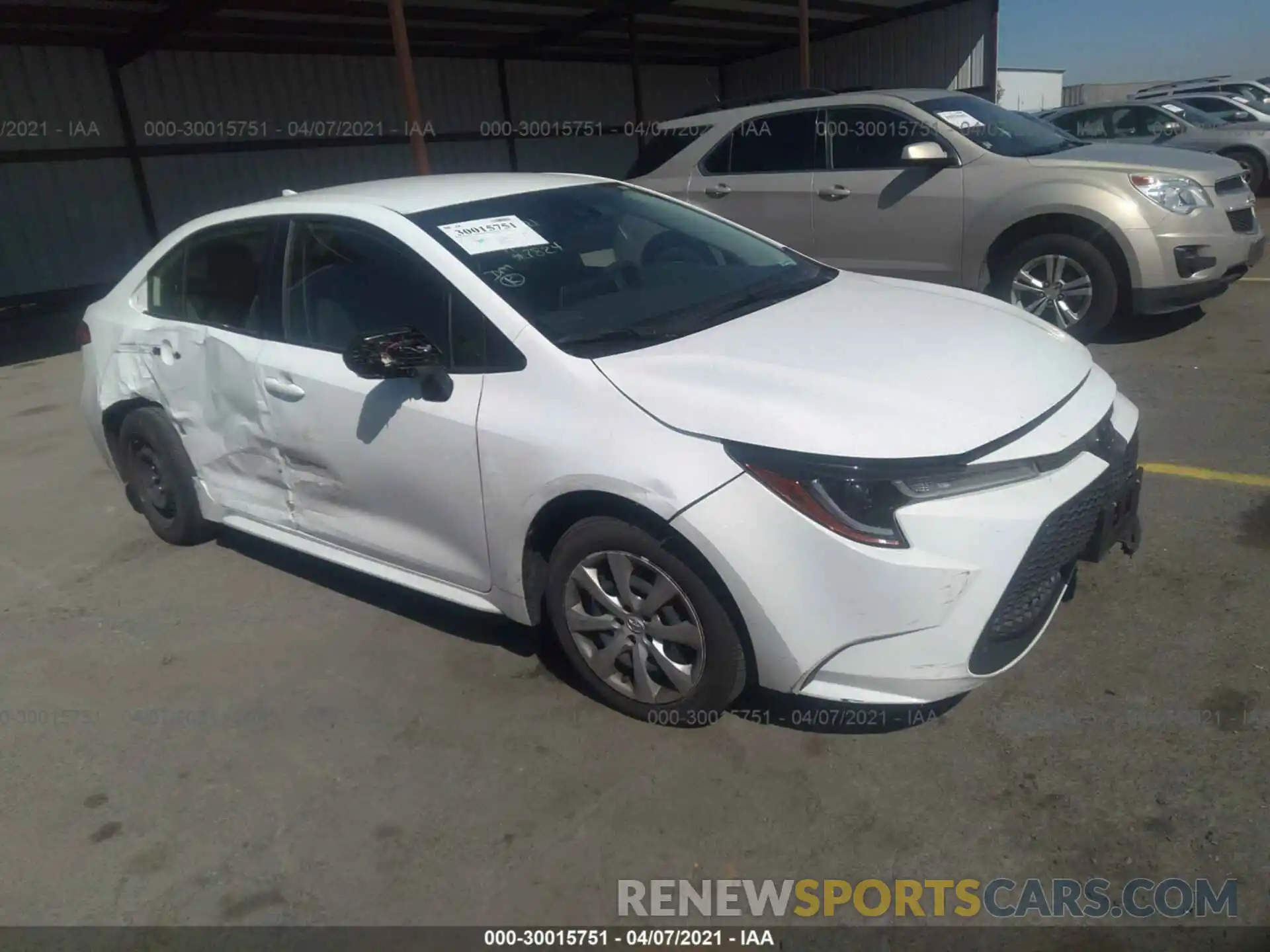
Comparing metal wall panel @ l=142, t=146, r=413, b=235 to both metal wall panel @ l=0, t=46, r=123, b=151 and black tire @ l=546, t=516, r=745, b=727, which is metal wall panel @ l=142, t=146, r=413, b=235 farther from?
black tire @ l=546, t=516, r=745, b=727

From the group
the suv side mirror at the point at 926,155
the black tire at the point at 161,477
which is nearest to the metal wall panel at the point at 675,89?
the suv side mirror at the point at 926,155

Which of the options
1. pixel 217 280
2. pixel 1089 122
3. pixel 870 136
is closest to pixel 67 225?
pixel 217 280

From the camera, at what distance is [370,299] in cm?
332

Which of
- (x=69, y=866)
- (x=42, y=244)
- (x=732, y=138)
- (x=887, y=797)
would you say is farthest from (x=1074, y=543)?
(x=42, y=244)

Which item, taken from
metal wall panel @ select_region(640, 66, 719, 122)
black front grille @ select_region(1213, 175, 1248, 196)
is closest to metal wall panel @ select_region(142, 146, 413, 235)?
metal wall panel @ select_region(640, 66, 719, 122)

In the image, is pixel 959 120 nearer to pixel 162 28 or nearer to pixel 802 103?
pixel 802 103

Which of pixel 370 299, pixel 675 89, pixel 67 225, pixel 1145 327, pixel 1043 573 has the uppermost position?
pixel 675 89

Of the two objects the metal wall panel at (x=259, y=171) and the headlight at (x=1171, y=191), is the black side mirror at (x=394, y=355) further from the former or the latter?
the metal wall panel at (x=259, y=171)

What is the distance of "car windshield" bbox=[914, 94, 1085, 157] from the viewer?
21.6ft

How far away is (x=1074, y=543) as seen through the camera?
2.55 metres

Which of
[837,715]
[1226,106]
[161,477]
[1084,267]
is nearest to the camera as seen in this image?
[837,715]

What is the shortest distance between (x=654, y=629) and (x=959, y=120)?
5490mm

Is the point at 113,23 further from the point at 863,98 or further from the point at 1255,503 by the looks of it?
the point at 1255,503

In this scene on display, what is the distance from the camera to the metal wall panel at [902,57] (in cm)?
1698
